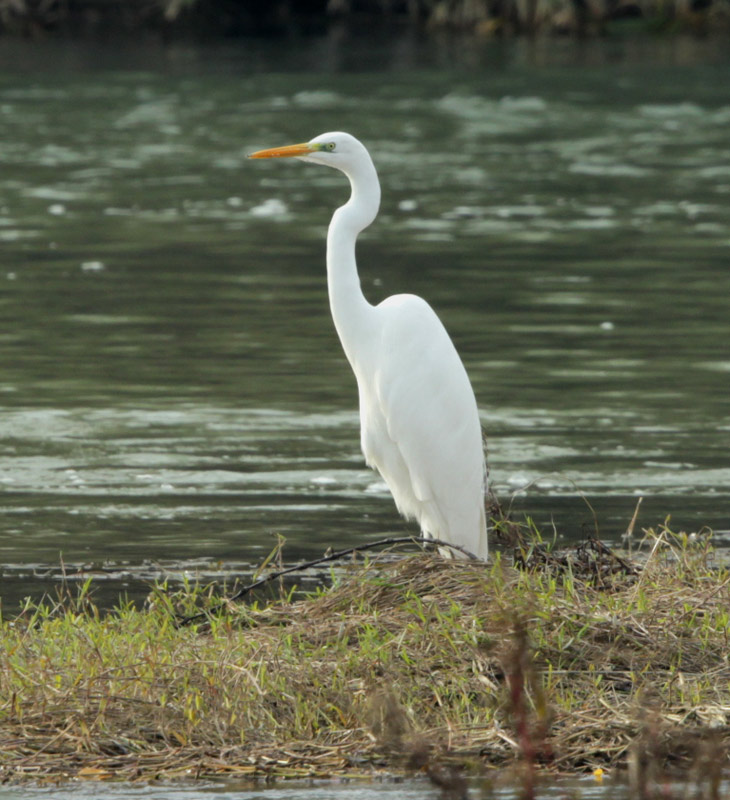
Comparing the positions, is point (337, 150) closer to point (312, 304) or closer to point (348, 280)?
point (348, 280)

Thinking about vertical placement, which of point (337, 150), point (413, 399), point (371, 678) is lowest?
point (371, 678)

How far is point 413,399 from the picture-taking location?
5.58 m

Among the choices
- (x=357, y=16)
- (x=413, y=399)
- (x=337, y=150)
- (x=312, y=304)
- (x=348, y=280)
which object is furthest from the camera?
(x=357, y=16)

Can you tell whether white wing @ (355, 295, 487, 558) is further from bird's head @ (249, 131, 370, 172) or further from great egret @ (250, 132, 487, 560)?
bird's head @ (249, 131, 370, 172)

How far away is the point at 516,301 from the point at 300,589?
236 inches

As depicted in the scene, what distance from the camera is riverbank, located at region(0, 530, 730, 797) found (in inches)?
158

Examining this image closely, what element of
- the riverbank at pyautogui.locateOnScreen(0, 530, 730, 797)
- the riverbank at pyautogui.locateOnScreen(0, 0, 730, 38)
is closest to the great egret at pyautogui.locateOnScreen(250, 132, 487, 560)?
the riverbank at pyautogui.locateOnScreen(0, 530, 730, 797)

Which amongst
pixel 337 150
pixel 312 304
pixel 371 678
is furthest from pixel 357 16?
pixel 371 678

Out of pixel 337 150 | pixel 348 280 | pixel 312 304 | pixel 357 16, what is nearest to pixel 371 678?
pixel 348 280

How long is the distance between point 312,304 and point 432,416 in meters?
5.97

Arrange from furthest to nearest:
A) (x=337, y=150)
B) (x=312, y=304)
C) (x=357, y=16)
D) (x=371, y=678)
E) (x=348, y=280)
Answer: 1. (x=357, y=16)
2. (x=312, y=304)
3. (x=337, y=150)
4. (x=348, y=280)
5. (x=371, y=678)

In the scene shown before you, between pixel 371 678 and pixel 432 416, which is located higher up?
pixel 432 416

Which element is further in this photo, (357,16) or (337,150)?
(357,16)

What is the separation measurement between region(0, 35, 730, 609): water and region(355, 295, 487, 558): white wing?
83 cm
